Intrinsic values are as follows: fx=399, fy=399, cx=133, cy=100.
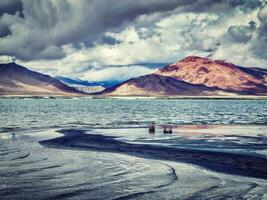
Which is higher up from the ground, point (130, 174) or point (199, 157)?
point (199, 157)

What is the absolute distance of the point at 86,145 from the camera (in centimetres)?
Result: 3425

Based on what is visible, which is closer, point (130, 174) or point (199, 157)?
point (130, 174)

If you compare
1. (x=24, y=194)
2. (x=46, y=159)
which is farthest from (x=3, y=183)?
(x=46, y=159)

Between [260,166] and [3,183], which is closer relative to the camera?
[3,183]

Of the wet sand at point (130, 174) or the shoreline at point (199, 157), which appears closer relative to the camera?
the wet sand at point (130, 174)

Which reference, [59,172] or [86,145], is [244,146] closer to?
[86,145]

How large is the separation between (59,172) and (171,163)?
697 centimetres

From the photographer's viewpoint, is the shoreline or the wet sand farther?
the shoreline

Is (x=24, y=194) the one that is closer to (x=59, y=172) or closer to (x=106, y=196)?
(x=106, y=196)

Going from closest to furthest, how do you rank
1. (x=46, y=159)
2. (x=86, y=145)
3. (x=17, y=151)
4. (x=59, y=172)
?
1. (x=59, y=172)
2. (x=46, y=159)
3. (x=17, y=151)
4. (x=86, y=145)

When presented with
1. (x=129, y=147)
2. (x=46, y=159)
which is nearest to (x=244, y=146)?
(x=129, y=147)

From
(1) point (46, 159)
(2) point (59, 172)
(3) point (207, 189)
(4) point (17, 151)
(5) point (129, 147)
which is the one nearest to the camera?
(3) point (207, 189)

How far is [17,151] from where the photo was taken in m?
28.6

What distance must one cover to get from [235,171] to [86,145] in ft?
53.7
